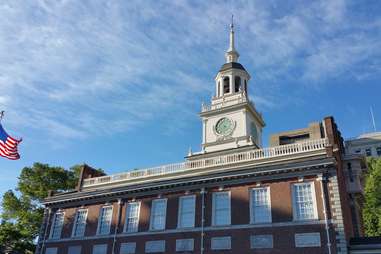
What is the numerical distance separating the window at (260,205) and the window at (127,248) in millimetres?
9541

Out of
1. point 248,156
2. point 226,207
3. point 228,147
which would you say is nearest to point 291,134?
point 228,147

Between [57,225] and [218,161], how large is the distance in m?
15.4

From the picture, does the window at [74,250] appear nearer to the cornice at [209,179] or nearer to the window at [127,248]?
the cornice at [209,179]

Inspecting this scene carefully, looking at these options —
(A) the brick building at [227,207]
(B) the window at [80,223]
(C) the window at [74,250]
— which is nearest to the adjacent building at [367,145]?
(A) the brick building at [227,207]

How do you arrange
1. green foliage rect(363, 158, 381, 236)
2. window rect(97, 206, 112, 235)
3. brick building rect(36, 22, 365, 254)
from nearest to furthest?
brick building rect(36, 22, 365, 254)
window rect(97, 206, 112, 235)
green foliage rect(363, 158, 381, 236)

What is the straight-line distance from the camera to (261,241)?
A: 24.5m

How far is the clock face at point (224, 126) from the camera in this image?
40938mm

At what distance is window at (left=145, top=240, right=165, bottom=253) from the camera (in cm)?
2792

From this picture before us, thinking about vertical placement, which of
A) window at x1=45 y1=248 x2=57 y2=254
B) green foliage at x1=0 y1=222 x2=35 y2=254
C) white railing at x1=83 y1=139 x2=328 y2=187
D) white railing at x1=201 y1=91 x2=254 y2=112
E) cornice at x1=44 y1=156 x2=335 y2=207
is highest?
white railing at x1=201 y1=91 x2=254 y2=112

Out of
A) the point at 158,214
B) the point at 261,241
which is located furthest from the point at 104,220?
the point at 261,241

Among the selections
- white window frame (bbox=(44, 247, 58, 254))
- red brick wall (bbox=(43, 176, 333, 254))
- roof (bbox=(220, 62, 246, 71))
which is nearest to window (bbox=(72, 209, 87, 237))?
red brick wall (bbox=(43, 176, 333, 254))

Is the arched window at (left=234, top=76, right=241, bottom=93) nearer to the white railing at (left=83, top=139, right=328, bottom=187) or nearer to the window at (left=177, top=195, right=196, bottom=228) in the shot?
the white railing at (left=83, top=139, right=328, bottom=187)

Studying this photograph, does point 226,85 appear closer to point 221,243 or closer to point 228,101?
point 228,101

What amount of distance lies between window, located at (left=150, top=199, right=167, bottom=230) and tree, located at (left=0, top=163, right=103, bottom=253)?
19350 mm
